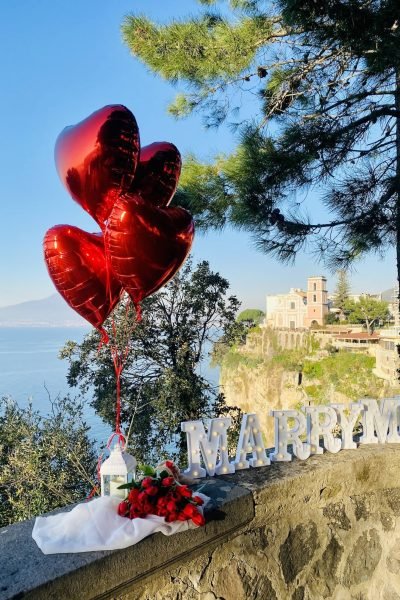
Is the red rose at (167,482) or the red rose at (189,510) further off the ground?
the red rose at (167,482)

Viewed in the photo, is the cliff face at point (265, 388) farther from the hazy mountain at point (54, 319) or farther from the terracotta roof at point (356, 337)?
the hazy mountain at point (54, 319)

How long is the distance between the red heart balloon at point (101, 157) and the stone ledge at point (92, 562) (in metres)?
0.86

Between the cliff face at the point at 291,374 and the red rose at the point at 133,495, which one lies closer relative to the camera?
the red rose at the point at 133,495

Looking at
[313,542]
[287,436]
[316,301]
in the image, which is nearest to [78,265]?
[287,436]

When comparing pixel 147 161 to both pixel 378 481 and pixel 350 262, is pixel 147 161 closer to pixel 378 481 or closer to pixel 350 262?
pixel 378 481

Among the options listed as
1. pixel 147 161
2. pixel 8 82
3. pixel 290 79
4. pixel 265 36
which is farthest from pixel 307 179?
pixel 8 82

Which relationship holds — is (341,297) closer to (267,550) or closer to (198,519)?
(267,550)

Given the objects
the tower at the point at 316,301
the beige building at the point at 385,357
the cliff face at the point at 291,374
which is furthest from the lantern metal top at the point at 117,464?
the tower at the point at 316,301

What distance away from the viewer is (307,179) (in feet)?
10.9

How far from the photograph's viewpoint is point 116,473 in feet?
4.20

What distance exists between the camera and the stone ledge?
89 cm

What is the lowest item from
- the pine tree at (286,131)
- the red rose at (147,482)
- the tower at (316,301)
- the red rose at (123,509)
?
the red rose at (123,509)

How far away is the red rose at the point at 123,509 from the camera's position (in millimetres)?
1158

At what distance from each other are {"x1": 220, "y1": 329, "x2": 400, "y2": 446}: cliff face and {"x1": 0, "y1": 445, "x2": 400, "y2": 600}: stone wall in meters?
15.1
